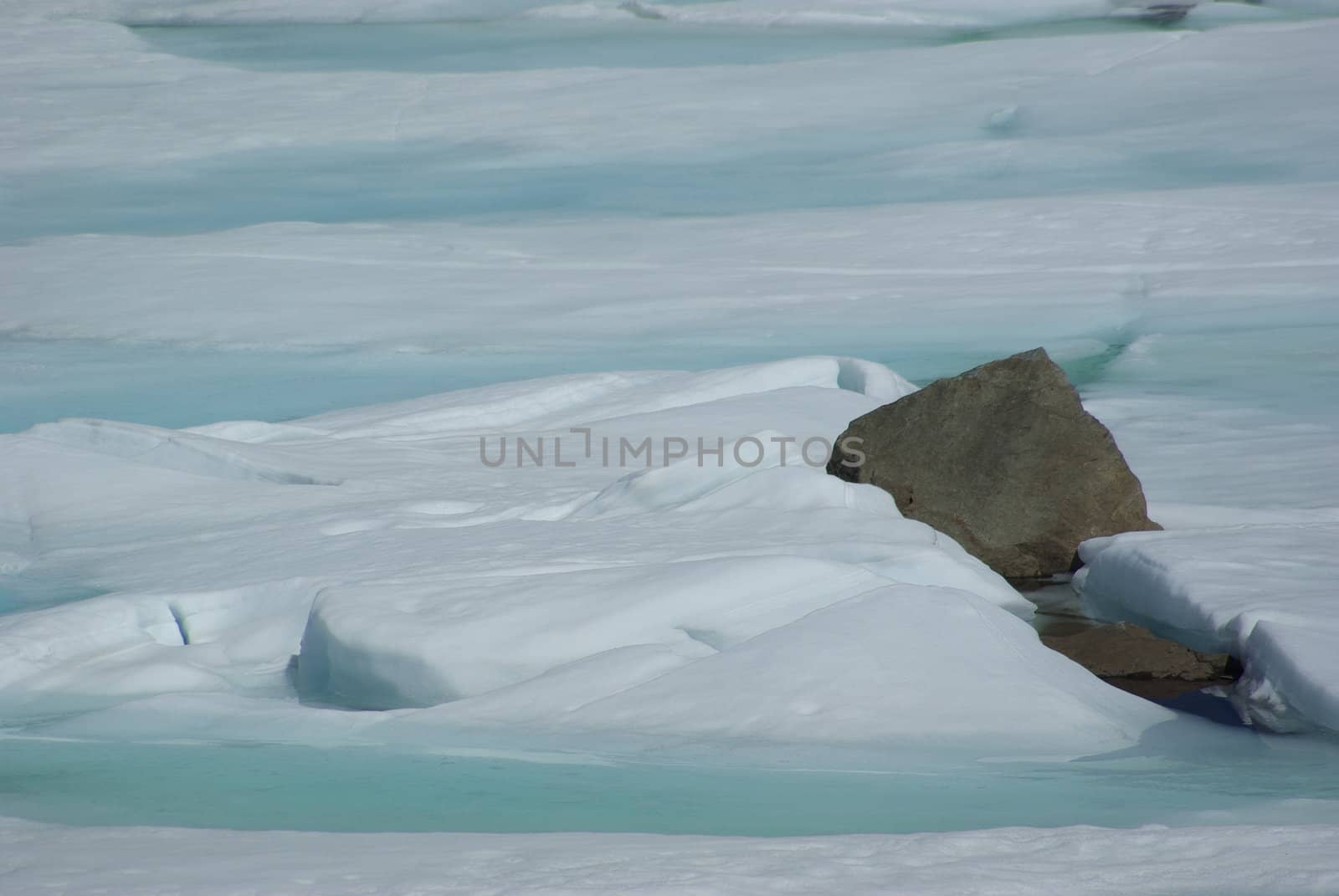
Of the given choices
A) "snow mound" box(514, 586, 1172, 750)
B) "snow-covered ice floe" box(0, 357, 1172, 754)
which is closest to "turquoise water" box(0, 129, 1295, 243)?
"snow-covered ice floe" box(0, 357, 1172, 754)

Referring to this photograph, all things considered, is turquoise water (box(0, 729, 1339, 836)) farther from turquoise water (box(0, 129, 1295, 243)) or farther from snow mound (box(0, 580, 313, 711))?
turquoise water (box(0, 129, 1295, 243))

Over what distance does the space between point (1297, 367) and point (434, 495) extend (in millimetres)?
4460

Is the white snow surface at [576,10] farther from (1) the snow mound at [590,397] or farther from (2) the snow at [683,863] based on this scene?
(2) the snow at [683,863]

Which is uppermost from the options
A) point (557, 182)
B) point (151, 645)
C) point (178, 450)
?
→ point (557, 182)

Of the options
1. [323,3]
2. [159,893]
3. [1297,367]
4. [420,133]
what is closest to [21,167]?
[420,133]

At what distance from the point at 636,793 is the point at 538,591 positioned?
869mm

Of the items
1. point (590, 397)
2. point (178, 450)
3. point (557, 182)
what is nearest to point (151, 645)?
point (178, 450)

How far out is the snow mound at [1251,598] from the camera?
120 inches

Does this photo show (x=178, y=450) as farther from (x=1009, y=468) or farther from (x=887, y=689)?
(x=887, y=689)

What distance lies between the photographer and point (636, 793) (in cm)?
269

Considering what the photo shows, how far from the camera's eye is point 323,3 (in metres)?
16.2

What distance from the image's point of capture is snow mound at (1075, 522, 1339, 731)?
120 inches

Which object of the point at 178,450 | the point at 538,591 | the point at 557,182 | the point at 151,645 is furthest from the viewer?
the point at 557,182

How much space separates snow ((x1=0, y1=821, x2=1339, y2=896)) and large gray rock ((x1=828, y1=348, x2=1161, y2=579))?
84.1 inches
